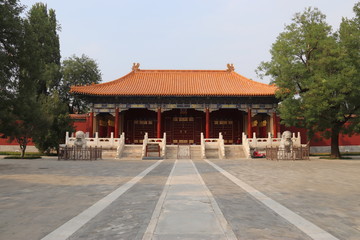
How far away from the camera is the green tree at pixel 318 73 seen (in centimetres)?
1627

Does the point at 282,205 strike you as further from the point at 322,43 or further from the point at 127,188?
the point at 322,43

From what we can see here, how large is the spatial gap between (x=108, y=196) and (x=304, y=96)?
51.9 ft

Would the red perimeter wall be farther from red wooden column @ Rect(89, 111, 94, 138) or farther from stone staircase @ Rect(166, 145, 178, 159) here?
stone staircase @ Rect(166, 145, 178, 159)

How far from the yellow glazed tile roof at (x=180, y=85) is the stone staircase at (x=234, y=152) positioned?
4547 mm

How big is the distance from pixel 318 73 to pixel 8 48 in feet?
58.9

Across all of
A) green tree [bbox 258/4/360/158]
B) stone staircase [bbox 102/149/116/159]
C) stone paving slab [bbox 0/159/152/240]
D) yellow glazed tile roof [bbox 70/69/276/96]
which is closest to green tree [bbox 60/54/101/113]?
yellow glazed tile roof [bbox 70/69/276/96]

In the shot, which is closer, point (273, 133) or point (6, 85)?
point (6, 85)

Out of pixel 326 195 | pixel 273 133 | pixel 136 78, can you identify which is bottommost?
pixel 326 195

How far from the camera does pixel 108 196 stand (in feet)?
18.0

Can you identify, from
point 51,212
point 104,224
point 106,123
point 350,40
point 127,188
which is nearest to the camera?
point 104,224

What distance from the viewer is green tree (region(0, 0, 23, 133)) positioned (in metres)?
12.0

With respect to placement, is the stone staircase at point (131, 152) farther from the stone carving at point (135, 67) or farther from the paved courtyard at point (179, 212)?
the paved courtyard at point (179, 212)

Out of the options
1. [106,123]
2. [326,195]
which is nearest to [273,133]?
[106,123]

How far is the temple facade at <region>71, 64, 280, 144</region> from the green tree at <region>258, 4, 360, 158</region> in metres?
3.22
